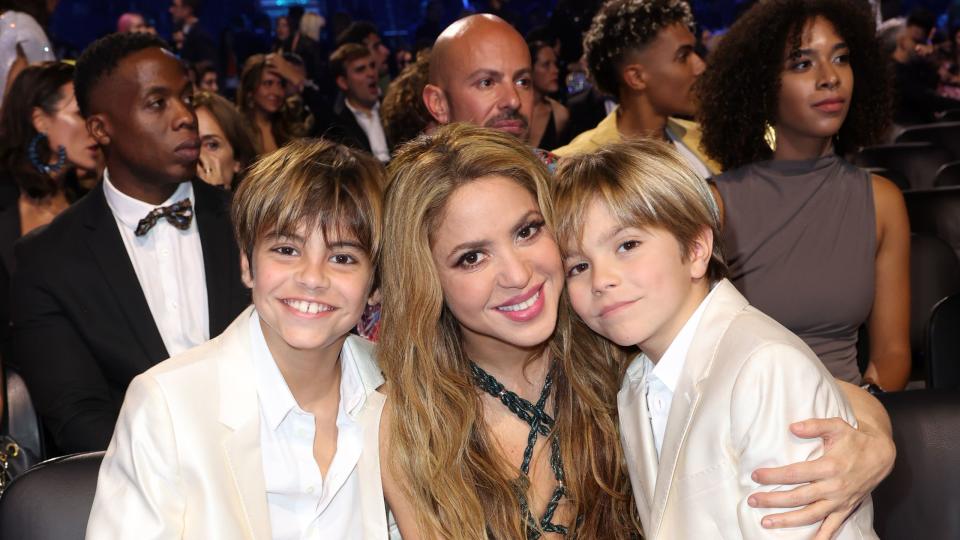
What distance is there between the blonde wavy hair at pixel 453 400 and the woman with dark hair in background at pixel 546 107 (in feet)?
12.9

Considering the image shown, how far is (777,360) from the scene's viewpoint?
1915mm

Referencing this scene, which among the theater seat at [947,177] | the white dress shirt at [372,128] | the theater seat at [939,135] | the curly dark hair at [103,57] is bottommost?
the theater seat at [939,135]

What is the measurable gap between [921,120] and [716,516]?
352 inches

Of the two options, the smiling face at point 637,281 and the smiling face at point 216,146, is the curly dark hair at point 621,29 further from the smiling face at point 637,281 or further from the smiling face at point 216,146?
the smiling face at point 637,281

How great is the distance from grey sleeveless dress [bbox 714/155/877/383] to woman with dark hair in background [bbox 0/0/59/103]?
399 centimetres

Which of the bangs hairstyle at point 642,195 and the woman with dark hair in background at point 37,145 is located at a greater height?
the bangs hairstyle at point 642,195

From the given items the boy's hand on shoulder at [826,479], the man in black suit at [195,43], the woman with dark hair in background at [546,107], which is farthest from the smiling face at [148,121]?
the man in black suit at [195,43]

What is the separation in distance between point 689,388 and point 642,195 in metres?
0.39

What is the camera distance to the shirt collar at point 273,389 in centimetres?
226

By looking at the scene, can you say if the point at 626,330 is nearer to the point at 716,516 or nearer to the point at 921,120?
the point at 716,516

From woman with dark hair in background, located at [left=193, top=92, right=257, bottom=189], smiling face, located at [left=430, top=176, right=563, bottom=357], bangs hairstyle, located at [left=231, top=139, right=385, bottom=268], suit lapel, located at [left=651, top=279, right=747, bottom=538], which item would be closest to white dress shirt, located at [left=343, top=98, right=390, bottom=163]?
woman with dark hair in background, located at [left=193, top=92, right=257, bottom=189]

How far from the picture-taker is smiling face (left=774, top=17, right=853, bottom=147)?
3.10 m

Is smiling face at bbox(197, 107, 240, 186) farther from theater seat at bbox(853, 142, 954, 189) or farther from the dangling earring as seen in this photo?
theater seat at bbox(853, 142, 954, 189)

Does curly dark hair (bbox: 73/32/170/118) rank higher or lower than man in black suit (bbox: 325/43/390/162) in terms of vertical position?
higher
